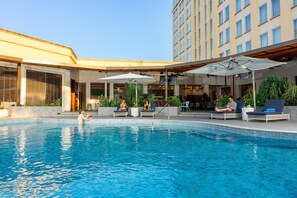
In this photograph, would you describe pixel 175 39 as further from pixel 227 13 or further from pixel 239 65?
pixel 239 65

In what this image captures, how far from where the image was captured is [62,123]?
12.3m

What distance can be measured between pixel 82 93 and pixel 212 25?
55.1ft

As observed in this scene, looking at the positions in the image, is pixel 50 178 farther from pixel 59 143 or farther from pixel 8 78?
pixel 8 78

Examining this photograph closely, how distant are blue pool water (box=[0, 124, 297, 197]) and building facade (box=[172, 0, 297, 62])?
43.8 feet

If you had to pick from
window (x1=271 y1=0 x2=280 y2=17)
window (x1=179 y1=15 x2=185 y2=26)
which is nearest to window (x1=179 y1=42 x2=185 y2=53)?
window (x1=179 y1=15 x2=185 y2=26)

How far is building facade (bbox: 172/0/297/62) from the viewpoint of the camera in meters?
16.3

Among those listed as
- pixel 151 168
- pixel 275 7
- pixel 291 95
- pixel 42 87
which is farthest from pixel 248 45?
pixel 151 168

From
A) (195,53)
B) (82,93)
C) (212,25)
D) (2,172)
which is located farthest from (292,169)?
(195,53)

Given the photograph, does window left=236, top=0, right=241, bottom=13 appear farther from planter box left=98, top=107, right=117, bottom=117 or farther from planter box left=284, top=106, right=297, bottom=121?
planter box left=98, top=107, right=117, bottom=117

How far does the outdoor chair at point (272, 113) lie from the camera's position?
9242 mm

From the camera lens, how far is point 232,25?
22328 millimetres

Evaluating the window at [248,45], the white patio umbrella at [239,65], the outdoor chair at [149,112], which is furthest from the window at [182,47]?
the white patio umbrella at [239,65]

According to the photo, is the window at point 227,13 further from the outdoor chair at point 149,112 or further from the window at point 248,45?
the outdoor chair at point 149,112

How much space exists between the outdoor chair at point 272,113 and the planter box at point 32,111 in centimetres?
1237
